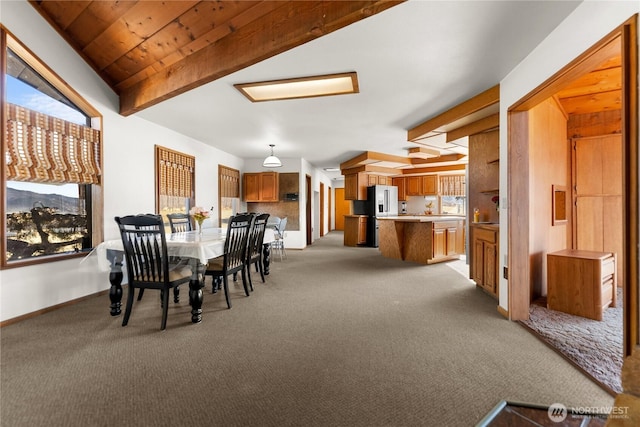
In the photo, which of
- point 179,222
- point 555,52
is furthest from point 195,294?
point 555,52

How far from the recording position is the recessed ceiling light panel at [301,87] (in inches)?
126

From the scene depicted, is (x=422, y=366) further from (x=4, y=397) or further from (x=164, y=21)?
(x=164, y=21)

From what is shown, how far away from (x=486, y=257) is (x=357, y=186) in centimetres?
515

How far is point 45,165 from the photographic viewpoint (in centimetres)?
311

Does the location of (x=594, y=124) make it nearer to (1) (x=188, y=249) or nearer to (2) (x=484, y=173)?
(2) (x=484, y=173)

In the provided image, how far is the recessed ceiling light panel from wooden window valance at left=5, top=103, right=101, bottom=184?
6.64 feet

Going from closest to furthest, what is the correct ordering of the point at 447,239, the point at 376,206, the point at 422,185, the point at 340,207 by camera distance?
the point at 447,239, the point at 376,206, the point at 422,185, the point at 340,207

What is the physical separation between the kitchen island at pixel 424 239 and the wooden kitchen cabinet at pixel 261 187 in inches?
124

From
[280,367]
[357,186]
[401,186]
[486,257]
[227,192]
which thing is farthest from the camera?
[401,186]

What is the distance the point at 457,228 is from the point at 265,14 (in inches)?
216

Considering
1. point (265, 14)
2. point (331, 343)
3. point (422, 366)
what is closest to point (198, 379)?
point (331, 343)

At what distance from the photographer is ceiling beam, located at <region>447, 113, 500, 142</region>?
12.5 ft

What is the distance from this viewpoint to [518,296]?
2842mm

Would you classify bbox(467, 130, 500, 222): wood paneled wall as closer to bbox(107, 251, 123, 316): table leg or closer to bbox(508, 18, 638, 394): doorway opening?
bbox(508, 18, 638, 394): doorway opening
